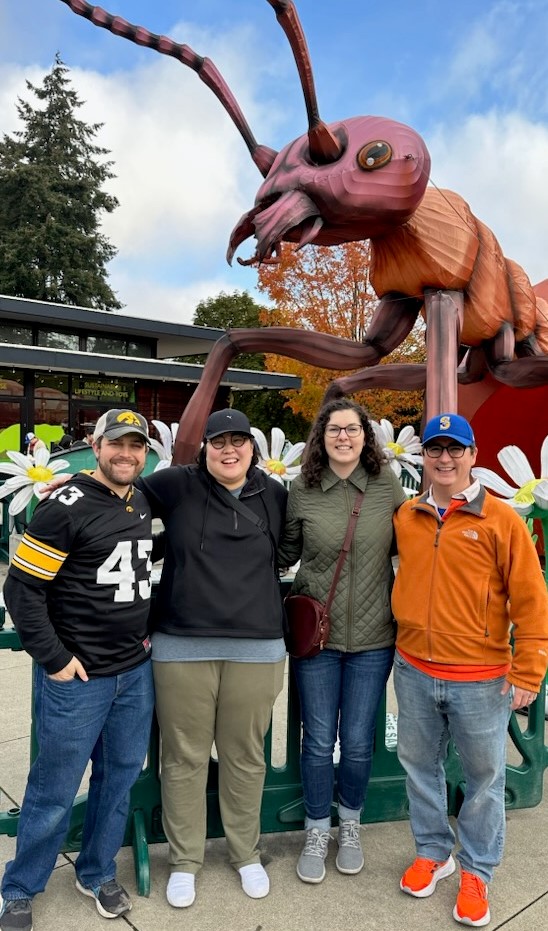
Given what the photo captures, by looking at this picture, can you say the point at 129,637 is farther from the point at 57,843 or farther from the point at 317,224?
the point at 317,224

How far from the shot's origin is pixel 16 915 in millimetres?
2033

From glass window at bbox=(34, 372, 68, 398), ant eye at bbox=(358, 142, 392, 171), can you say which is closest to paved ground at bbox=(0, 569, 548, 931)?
ant eye at bbox=(358, 142, 392, 171)

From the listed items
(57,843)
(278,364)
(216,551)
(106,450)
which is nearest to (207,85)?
(106,450)

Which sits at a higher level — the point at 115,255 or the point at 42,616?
the point at 115,255

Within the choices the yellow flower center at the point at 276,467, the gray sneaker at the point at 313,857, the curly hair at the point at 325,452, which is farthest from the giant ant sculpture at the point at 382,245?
the gray sneaker at the point at 313,857

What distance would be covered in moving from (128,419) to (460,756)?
1.50 metres

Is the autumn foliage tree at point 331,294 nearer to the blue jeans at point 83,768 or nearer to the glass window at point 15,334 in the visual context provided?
the glass window at point 15,334

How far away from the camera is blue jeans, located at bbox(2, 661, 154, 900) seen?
1988 millimetres

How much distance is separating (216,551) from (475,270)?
247 cm

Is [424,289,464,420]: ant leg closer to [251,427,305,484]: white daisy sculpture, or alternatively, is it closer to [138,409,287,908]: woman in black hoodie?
[251,427,305,484]: white daisy sculpture

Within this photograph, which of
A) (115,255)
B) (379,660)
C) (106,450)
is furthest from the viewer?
(115,255)

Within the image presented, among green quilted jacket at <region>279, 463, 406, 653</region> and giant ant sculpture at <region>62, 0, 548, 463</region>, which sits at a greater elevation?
giant ant sculpture at <region>62, 0, 548, 463</region>

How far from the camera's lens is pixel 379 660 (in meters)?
2.34

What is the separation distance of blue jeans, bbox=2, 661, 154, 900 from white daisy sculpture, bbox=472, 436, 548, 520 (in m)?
1.44
